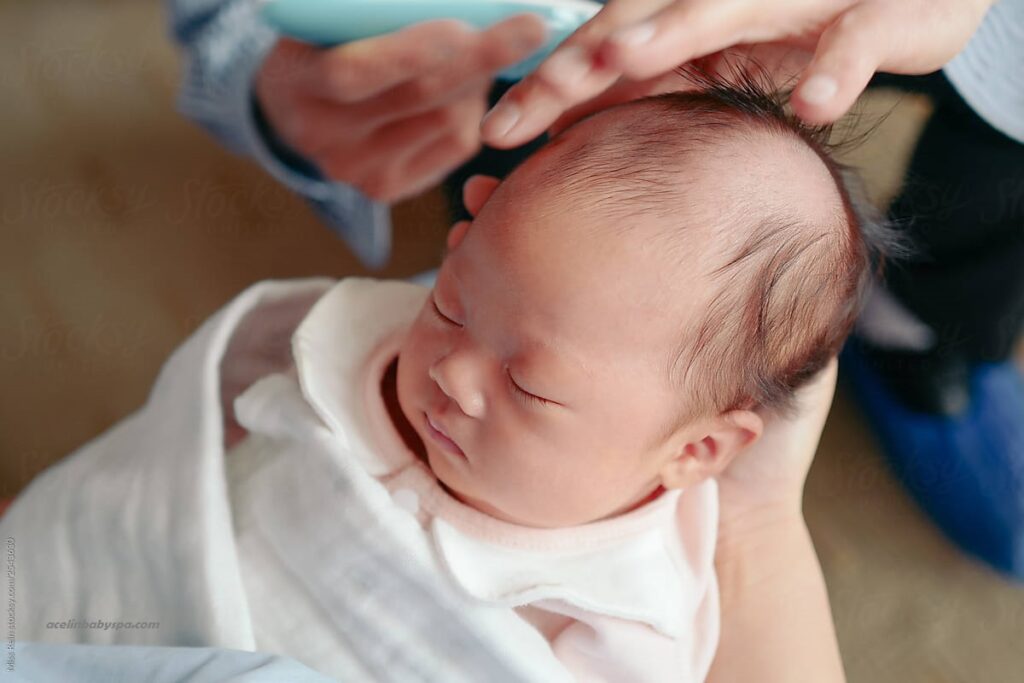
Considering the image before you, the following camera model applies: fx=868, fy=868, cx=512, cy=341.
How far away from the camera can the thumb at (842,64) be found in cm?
54

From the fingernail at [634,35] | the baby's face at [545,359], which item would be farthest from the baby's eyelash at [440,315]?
the fingernail at [634,35]

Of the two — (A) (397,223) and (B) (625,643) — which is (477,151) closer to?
(A) (397,223)

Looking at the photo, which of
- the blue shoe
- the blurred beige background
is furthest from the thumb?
the blue shoe

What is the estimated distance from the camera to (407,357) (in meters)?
0.62

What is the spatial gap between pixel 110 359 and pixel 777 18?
2.88ft

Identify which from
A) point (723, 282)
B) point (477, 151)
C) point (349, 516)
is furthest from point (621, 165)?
point (477, 151)

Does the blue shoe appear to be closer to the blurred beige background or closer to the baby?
the blurred beige background

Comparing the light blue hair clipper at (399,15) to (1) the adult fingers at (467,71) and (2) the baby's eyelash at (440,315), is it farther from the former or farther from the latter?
(2) the baby's eyelash at (440,315)

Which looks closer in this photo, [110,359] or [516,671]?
[516,671]

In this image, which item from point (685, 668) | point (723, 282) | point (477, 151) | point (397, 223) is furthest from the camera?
point (397, 223)

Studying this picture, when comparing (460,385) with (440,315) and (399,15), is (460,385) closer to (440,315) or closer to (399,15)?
(440,315)

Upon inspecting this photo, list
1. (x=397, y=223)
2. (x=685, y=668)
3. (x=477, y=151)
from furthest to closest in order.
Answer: (x=397, y=223) → (x=477, y=151) → (x=685, y=668)

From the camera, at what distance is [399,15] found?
84cm

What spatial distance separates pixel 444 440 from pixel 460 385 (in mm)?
68
